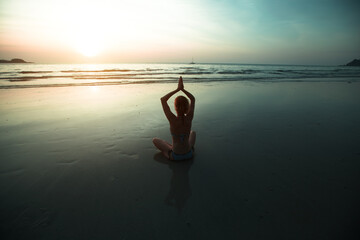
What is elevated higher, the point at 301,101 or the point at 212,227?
the point at 301,101

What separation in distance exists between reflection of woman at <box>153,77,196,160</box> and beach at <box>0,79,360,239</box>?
0.67 feet

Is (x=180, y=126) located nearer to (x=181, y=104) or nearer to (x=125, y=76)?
(x=181, y=104)

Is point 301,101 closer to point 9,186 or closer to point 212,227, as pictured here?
point 212,227

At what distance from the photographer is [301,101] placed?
8.61 m

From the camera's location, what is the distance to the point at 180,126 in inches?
128

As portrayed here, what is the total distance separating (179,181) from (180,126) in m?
0.90

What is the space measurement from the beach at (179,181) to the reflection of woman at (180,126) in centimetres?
20

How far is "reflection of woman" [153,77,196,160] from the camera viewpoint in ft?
10.6

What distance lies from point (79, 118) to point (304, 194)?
6.07m

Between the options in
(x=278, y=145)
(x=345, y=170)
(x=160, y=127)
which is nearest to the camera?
(x=345, y=170)

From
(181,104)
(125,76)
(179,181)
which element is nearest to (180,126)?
(181,104)

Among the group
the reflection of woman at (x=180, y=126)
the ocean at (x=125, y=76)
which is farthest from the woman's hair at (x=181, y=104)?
the ocean at (x=125, y=76)

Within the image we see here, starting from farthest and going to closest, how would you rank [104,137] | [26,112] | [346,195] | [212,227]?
[26,112]
[104,137]
[346,195]
[212,227]

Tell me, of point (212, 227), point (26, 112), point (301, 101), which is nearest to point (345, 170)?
point (212, 227)
